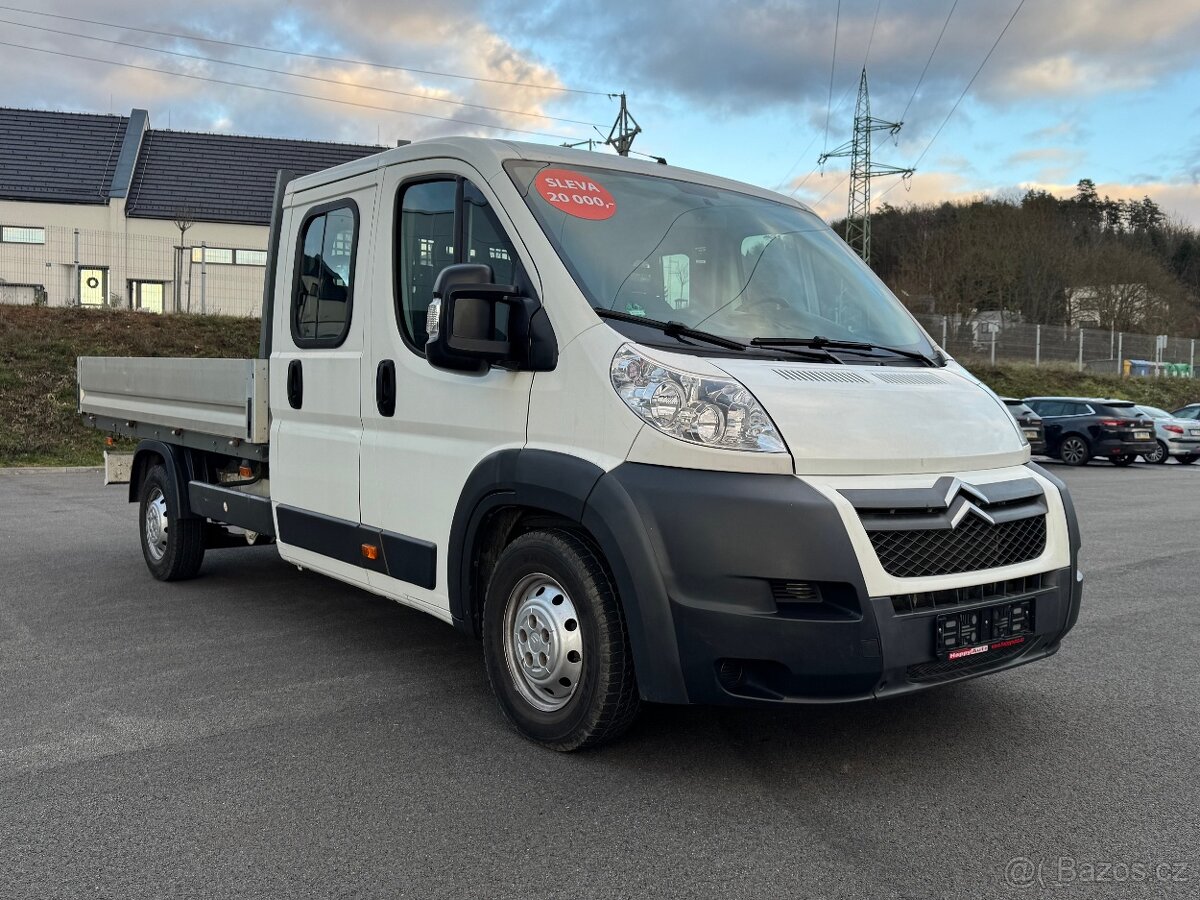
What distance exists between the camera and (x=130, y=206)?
32.8 meters

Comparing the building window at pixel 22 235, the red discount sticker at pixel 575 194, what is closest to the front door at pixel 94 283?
the building window at pixel 22 235

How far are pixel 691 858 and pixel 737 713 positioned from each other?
4.48ft

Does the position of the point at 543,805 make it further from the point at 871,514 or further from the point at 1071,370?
the point at 1071,370

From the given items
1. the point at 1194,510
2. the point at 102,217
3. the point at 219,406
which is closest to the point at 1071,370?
the point at 1194,510

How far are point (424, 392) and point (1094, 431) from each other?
22.4m

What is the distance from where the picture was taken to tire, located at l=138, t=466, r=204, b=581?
6891mm

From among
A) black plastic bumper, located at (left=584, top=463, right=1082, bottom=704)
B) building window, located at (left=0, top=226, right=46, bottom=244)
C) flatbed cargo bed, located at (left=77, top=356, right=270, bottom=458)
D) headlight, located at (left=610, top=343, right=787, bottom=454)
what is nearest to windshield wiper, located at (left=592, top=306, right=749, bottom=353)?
headlight, located at (left=610, top=343, right=787, bottom=454)

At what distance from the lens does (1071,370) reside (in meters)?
40.6

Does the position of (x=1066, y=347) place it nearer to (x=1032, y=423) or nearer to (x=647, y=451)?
(x=1032, y=423)

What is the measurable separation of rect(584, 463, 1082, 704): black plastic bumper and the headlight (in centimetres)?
12

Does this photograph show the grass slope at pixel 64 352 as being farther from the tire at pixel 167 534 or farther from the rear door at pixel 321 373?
the rear door at pixel 321 373

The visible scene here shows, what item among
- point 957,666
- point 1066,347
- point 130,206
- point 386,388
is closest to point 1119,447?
point 1066,347

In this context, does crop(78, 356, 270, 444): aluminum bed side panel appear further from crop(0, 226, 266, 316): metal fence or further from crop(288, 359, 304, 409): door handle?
crop(0, 226, 266, 316): metal fence

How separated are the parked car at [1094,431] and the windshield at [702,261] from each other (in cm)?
2093
